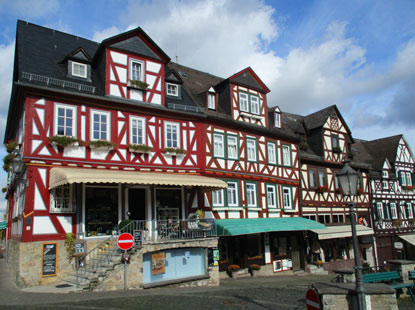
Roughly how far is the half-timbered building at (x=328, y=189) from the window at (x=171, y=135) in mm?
10875

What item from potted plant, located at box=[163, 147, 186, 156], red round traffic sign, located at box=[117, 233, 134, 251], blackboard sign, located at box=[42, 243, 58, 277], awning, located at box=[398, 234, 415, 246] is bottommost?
awning, located at box=[398, 234, 415, 246]

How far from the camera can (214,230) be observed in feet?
55.7

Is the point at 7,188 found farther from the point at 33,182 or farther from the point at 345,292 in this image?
the point at 345,292

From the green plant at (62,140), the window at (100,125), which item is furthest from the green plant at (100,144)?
the green plant at (62,140)

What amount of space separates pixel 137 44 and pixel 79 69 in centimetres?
310

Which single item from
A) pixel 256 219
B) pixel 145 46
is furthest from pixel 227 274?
pixel 145 46

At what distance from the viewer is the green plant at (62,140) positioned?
48.3ft

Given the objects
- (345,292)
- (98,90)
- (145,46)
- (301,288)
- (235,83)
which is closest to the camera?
(345,292)

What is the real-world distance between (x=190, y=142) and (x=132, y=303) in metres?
9.95

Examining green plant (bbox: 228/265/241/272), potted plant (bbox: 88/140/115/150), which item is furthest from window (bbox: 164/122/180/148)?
green plant (bbox: 228/265/241/272)

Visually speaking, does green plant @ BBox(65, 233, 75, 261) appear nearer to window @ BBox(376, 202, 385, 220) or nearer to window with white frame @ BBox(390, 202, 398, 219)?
window @ BBox(376, 202, 385, 220)

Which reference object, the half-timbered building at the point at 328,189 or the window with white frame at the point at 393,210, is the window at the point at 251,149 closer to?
the half-timbered building at the point at 328,189

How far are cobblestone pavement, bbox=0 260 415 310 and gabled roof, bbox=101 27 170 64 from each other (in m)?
10.9

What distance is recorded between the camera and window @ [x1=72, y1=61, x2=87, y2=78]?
660 inches
